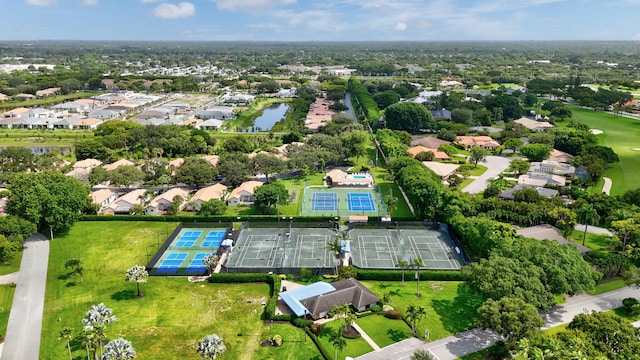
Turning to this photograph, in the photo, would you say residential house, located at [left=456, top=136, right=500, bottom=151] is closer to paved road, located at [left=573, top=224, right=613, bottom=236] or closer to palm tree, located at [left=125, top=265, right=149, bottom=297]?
paved road, located at [left=573, top=224, right=613, bottom=236]

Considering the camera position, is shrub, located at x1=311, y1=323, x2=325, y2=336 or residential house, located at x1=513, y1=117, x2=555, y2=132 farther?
residential house, located at x1=513, y1=117, x2=555, y2=132

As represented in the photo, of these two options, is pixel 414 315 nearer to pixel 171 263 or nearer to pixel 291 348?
pixel 291 348

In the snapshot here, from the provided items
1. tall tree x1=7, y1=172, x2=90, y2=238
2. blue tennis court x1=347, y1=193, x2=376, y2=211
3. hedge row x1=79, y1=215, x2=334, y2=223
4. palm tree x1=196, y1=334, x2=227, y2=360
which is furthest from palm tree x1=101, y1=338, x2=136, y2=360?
blue tennis court x1=347, y1=193, x2=376, y2=211

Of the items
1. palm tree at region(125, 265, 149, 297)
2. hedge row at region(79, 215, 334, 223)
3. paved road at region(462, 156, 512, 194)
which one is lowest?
paved road at region(462, 156, 512, 194)

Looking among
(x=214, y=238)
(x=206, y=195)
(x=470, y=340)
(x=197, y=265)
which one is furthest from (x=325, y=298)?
(x=206, y=195)

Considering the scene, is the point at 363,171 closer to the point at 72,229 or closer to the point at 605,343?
the point at 72,229
